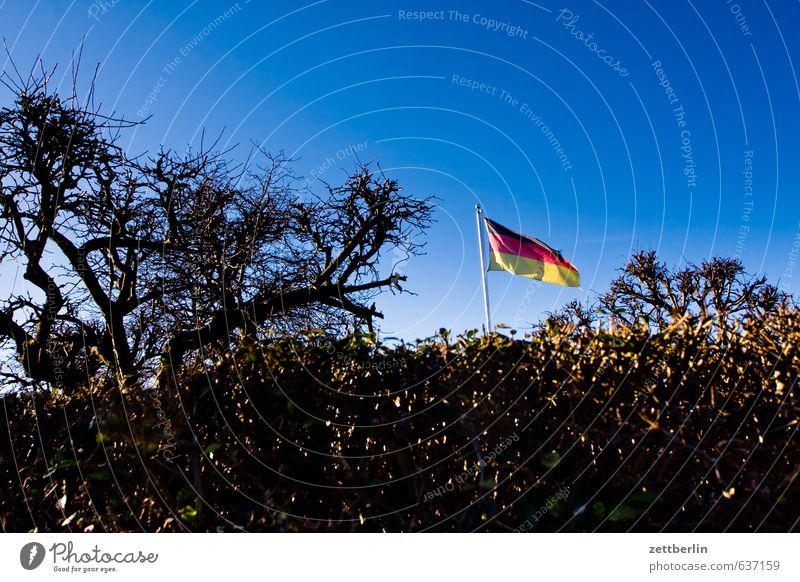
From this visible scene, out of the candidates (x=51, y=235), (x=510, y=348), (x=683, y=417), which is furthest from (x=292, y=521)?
(x=51, y=235)

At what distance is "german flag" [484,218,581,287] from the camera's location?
13.4 meters

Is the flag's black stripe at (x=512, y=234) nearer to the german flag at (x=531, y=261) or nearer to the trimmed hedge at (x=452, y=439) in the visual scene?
the german flag at (x=531, y=261)

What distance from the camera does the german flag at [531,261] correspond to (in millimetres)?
13383

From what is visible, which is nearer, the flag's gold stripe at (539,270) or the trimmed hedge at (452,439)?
Result: the trimmed hedge at (452,439)

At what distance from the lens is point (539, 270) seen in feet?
44.2

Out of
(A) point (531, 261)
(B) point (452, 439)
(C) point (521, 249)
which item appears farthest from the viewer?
(C) point (521, 249)
